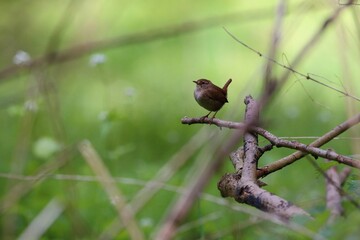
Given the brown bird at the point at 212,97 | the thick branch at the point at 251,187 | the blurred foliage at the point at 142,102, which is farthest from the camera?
the blurred foliage at the point at 142,102

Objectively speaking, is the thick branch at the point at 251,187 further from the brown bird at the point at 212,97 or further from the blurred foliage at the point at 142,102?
the blurred foliage at the point at 142,102

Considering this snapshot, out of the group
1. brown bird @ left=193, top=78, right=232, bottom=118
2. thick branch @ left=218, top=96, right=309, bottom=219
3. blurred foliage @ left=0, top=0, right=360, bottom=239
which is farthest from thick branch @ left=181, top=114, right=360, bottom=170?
blurred foliage @ left=0, top=0, right=360, bottom=239

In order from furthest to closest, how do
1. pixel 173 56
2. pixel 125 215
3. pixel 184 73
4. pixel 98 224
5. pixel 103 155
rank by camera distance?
pixel 173 56 < pixel 184 73 < pixel 103 155 < pixel 98 224 < pixel 125 215

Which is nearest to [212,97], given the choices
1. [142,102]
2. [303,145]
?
[303,145]

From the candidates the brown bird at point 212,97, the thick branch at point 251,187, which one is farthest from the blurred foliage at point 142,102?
the thick branch at point 251,187

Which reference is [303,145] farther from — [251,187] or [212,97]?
[212,97]

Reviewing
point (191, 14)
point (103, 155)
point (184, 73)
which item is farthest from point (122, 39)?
point (191, 14)

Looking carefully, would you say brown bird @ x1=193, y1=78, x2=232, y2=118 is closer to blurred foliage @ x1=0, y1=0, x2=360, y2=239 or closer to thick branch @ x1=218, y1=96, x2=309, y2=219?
thick branch @ x1=218, y1=96, x2=309, y2=219

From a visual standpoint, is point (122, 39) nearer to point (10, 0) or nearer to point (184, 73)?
point (184, 73)
